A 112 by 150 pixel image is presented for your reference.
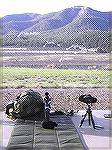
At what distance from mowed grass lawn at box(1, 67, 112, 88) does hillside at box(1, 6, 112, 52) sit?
0.32 m

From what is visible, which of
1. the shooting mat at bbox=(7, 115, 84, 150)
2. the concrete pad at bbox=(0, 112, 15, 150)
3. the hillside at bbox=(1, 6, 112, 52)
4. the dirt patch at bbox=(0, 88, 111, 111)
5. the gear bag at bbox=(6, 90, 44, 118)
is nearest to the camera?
the shooting mat at bbox=(7, 115, 84, 150)

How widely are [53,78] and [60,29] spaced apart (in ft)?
2.03

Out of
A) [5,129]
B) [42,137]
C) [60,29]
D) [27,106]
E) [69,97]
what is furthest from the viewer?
[69,97]

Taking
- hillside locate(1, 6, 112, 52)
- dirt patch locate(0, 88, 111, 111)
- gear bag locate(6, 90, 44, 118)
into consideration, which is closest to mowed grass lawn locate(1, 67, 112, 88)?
dirt patch locate(0, 88, 111, 111)

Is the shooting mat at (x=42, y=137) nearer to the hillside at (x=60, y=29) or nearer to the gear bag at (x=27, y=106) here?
the gear bag at (x=27, y=106)

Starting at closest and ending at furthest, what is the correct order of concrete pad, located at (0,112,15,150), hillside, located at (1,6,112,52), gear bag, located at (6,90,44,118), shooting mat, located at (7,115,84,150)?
shooting mat, located at (7,115,84,150)
concrete pad, located at (0,112,15,150)
gear bag, located at (6,90,44,118)
hillside, located at (1,6,112,52)

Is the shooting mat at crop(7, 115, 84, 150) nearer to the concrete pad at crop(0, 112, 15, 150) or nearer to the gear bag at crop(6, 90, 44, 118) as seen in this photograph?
the concrete pad at crop(0, 112, 15, 150)

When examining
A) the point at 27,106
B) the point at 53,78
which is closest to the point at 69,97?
the point at 53,78

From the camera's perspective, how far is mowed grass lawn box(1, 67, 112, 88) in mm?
4496

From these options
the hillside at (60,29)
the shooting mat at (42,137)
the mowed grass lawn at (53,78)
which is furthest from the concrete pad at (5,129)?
the hillside at (60,29)

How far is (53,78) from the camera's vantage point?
4566 millimetres

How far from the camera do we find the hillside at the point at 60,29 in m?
4.43

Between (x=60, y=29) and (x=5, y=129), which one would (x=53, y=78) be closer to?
(x=60, y=29)

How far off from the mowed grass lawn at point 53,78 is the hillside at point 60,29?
0.32 meters
